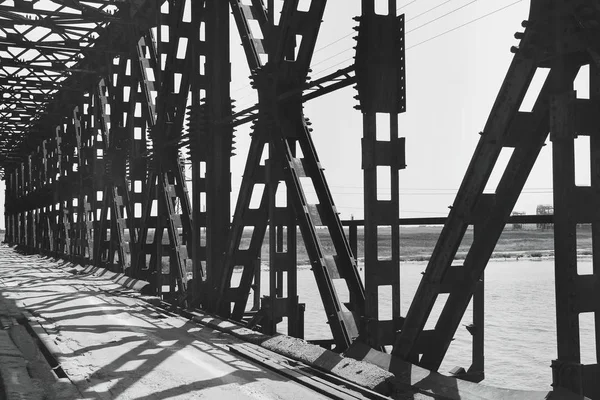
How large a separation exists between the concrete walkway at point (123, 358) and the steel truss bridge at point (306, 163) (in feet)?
3.79

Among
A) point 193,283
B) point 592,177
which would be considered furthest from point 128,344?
point 592,177

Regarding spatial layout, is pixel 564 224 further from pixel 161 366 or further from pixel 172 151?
pixel 172 151

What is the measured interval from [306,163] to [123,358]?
11.2ft

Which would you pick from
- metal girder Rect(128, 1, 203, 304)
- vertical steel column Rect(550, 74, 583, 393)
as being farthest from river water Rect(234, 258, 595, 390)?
vertical steel column Rect(550, 74, 583, 393)

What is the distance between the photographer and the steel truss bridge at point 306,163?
5.13m

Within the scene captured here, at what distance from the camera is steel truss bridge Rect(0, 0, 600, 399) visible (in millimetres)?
5133

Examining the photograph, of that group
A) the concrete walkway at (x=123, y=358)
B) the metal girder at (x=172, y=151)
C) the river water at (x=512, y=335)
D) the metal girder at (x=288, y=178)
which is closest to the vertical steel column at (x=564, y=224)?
the concrete walkway at (x=123, y=358)

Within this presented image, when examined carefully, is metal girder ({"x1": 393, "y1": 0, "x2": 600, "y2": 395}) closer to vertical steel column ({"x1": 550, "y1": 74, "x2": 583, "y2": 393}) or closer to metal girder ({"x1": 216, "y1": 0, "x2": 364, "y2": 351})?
vertical steel column ({"x1": 550, "y1": 74, "x2": 583, "y2": 393})

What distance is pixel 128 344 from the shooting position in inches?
365

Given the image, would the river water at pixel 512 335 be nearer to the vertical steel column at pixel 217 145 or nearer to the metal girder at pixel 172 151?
the metal girder at pixel 172 151

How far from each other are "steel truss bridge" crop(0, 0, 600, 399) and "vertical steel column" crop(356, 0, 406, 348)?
2 centimetres

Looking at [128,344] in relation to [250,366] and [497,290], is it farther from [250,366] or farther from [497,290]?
[497,290]

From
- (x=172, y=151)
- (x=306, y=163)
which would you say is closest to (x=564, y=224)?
(x=306, y=163)

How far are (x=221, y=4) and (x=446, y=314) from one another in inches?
302
